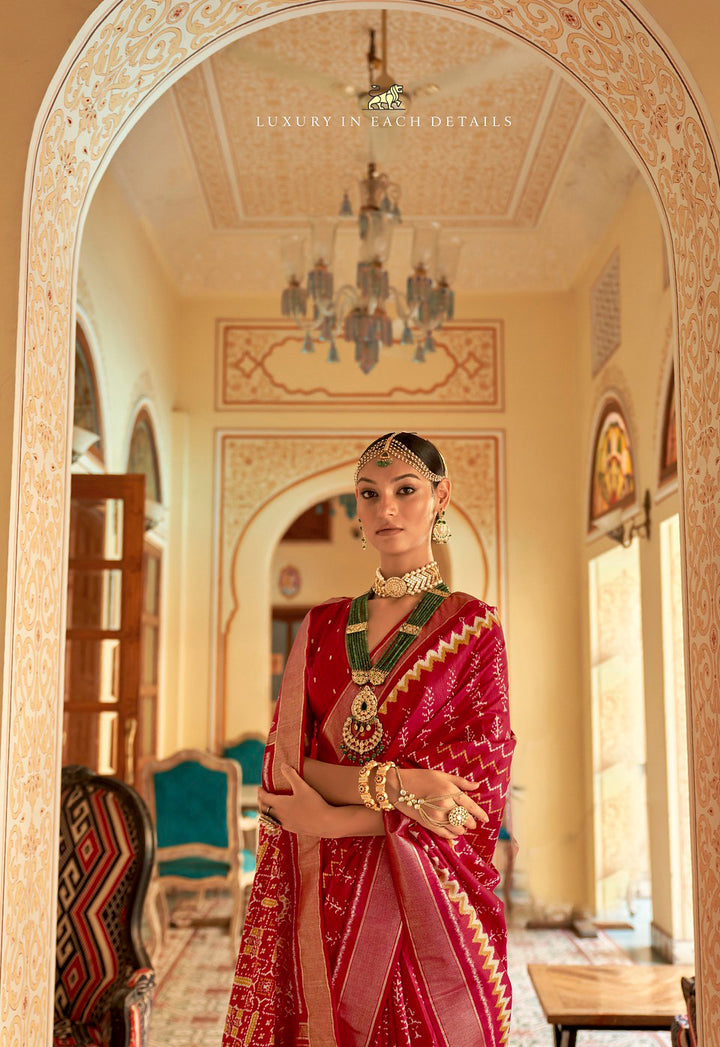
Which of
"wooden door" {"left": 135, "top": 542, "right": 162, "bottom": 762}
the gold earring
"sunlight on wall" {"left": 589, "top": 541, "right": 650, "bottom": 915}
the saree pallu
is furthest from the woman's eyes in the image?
"sunlight on wall" {"left": 589, "top": 541, "right": 650, "bottom": 915}

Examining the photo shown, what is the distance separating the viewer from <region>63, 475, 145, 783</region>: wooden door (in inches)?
164

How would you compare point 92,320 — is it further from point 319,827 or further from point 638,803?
point 638,803

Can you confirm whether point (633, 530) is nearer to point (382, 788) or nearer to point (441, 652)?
point (441, 652)

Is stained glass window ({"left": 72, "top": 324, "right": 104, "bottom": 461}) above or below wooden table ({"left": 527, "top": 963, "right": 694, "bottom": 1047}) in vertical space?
above

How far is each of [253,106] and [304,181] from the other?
0.84m

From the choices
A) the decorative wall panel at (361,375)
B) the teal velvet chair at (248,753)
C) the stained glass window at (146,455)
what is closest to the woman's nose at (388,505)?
the stained glass window at (146,455)

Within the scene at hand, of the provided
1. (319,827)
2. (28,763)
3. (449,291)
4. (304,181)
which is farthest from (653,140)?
(304,181)

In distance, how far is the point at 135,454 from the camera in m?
5.98

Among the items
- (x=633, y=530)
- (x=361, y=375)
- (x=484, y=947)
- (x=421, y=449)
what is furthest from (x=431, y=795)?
(x=361, y=375)

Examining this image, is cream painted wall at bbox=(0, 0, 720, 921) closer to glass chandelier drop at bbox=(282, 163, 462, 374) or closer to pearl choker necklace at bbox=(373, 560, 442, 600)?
glass chandelier drop at bbox=(282, 163, 462, 374)

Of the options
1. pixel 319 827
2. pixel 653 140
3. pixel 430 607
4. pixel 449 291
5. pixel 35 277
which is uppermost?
pixel 449 291

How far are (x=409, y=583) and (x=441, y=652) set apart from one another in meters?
0.16

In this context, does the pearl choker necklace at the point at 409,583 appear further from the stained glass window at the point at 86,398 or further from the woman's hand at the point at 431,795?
the stained glass window at the point at 86,398

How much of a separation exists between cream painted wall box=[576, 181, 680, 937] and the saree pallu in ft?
10.3
